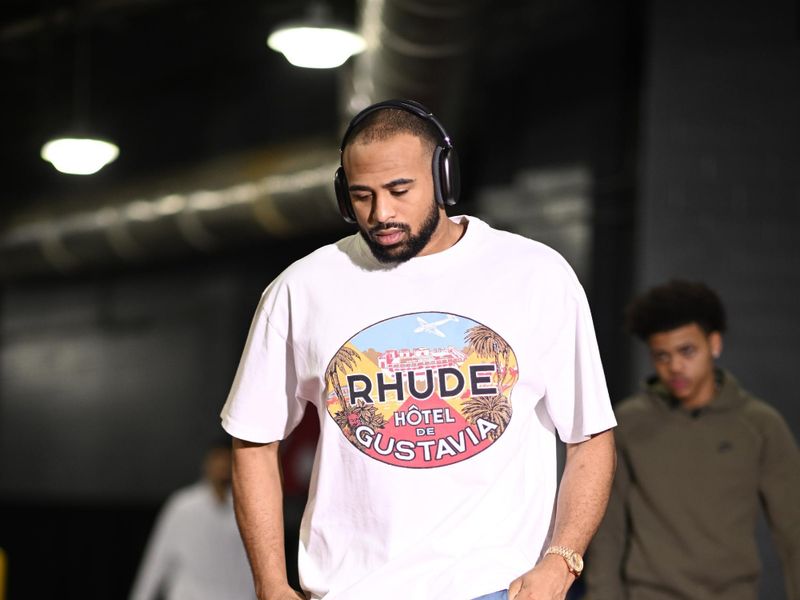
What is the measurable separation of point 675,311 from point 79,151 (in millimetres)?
4634

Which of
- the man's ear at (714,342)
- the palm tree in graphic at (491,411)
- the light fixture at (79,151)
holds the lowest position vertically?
the palm tree in graphic at (491,411)

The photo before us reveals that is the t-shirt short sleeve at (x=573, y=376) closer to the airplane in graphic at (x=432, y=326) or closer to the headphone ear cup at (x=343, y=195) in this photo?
the airplane in graphic at (x=432, y=326)

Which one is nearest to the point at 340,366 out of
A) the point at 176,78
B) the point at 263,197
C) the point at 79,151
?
the point at 263,197

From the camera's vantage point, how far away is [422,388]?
2.05m

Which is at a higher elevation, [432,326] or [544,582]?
[432,326]

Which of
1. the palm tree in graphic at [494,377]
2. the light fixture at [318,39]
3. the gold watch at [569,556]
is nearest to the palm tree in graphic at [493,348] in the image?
the palm tree in graphic at [494,377]

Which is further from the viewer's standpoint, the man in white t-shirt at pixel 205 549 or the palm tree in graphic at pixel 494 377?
the man in white t-shirt at pixel 205 549

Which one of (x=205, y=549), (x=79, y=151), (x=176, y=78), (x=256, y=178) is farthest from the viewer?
(x=176, y=78)

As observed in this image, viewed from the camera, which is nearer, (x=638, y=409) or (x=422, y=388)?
(x=422, y=388)

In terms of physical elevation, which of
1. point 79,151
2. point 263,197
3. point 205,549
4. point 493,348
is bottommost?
point 205,549

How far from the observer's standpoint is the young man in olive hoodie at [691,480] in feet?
10.9

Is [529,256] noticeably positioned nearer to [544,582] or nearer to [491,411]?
[491,411]

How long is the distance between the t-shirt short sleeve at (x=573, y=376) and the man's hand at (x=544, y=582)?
0.23 meters

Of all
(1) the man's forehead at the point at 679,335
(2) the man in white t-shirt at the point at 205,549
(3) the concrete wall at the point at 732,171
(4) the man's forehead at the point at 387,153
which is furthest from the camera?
(2) the man in white t-shirt at the point at 205,549
